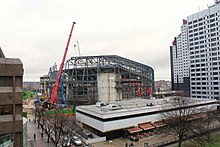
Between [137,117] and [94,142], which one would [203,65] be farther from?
[94,142]

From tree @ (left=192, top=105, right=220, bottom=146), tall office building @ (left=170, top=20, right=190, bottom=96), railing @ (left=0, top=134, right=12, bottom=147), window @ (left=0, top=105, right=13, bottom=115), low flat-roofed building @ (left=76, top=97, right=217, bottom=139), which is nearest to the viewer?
railing @ (left=0, top=134, right=12, bottom=147)

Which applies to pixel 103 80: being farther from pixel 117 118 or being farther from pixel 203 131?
pixel 203 131

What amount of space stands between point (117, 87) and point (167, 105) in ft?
101

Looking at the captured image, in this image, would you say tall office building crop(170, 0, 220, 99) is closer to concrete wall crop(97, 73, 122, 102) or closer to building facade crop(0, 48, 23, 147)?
concrete wall crop(97, 73, 122, 102)

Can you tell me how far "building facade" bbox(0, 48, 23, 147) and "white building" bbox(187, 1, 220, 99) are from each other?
71892 mm

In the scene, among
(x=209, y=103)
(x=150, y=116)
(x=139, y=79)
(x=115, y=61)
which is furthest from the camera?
(x=139, y=79)

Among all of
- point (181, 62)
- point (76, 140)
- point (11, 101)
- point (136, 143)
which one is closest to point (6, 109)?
point (11, 101)

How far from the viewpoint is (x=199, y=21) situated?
74.9 m

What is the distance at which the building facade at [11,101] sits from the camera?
13172 mm

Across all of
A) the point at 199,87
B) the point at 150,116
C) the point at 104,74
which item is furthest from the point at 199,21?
the point at 150,116

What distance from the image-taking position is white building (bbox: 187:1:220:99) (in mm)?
68250

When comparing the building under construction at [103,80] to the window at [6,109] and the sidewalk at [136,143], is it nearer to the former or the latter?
the sidewalk at [136,143]

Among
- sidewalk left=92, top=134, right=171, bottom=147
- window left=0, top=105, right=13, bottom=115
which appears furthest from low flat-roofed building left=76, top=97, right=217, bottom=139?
window left=0, top=105, right=13, bottom=115

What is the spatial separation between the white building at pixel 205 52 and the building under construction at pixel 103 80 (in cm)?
2223
